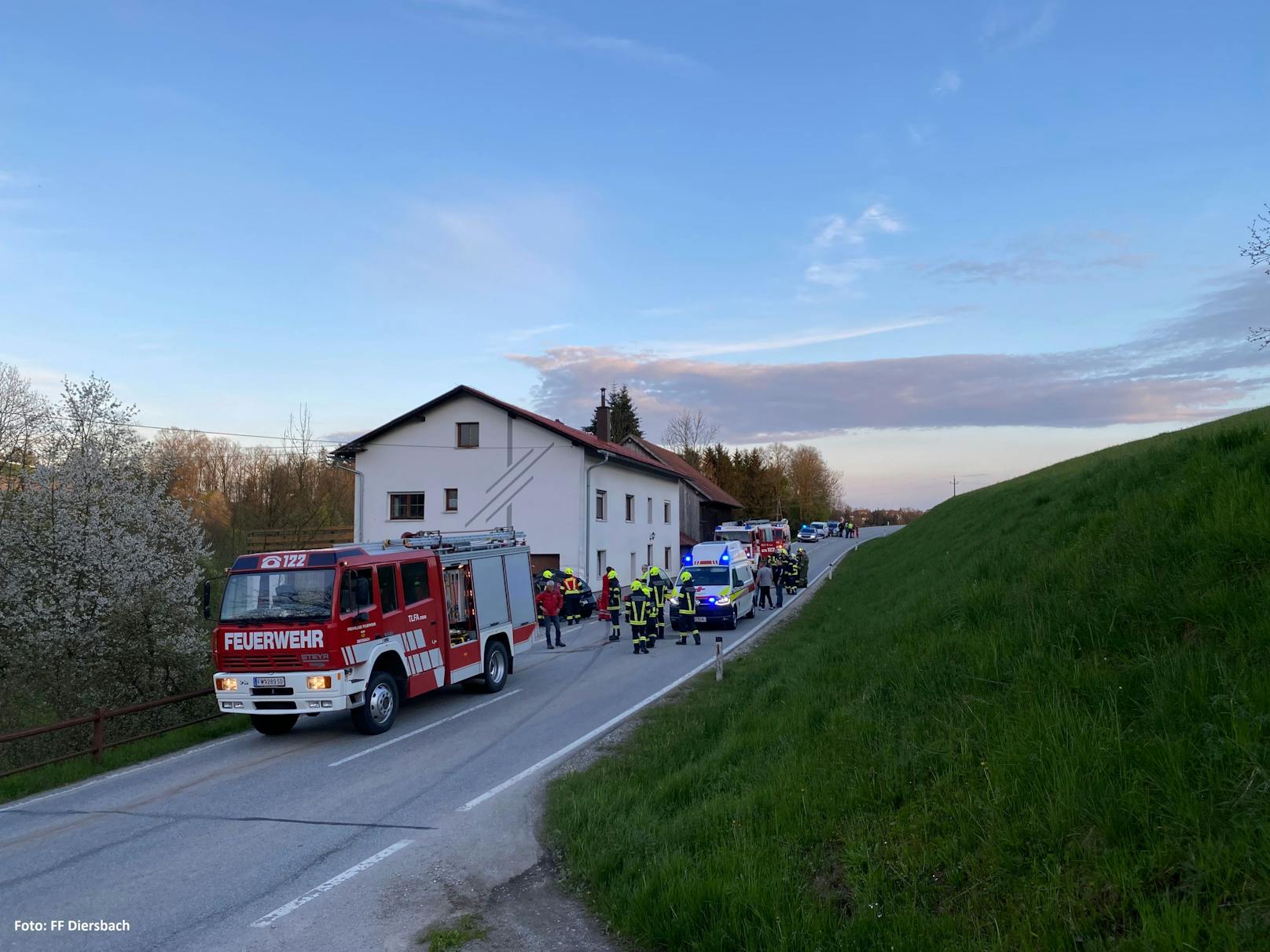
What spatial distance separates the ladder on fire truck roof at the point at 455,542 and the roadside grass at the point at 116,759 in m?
3.33

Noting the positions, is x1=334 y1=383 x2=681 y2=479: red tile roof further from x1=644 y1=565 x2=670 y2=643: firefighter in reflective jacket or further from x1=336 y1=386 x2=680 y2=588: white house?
x1=644 y1=565 x2=670 y2=643: firefighter in reflective jacket

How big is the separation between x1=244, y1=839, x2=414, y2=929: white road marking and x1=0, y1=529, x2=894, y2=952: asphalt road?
17mm

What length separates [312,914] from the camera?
5.54m

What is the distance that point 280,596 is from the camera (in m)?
11.0

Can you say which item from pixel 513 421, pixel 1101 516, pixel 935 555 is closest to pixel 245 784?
pixel 1101 516

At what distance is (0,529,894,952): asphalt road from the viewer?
547cm

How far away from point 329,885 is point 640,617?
13078 mm

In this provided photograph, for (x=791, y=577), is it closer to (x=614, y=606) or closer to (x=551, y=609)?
(x=614, y=606)

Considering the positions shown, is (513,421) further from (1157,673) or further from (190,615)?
(1157,673)

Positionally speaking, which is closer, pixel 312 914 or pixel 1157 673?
pixel 1157 673

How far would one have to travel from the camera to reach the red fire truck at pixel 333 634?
10578mm

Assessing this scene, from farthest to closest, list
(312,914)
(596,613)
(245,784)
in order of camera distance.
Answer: (596,613) < (245,784) < (312,914)

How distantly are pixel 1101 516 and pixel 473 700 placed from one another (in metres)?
9.86

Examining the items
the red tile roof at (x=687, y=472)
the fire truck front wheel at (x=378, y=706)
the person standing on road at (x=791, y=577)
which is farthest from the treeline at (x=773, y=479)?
the fire truck front wheel at (x=378, y=706)
